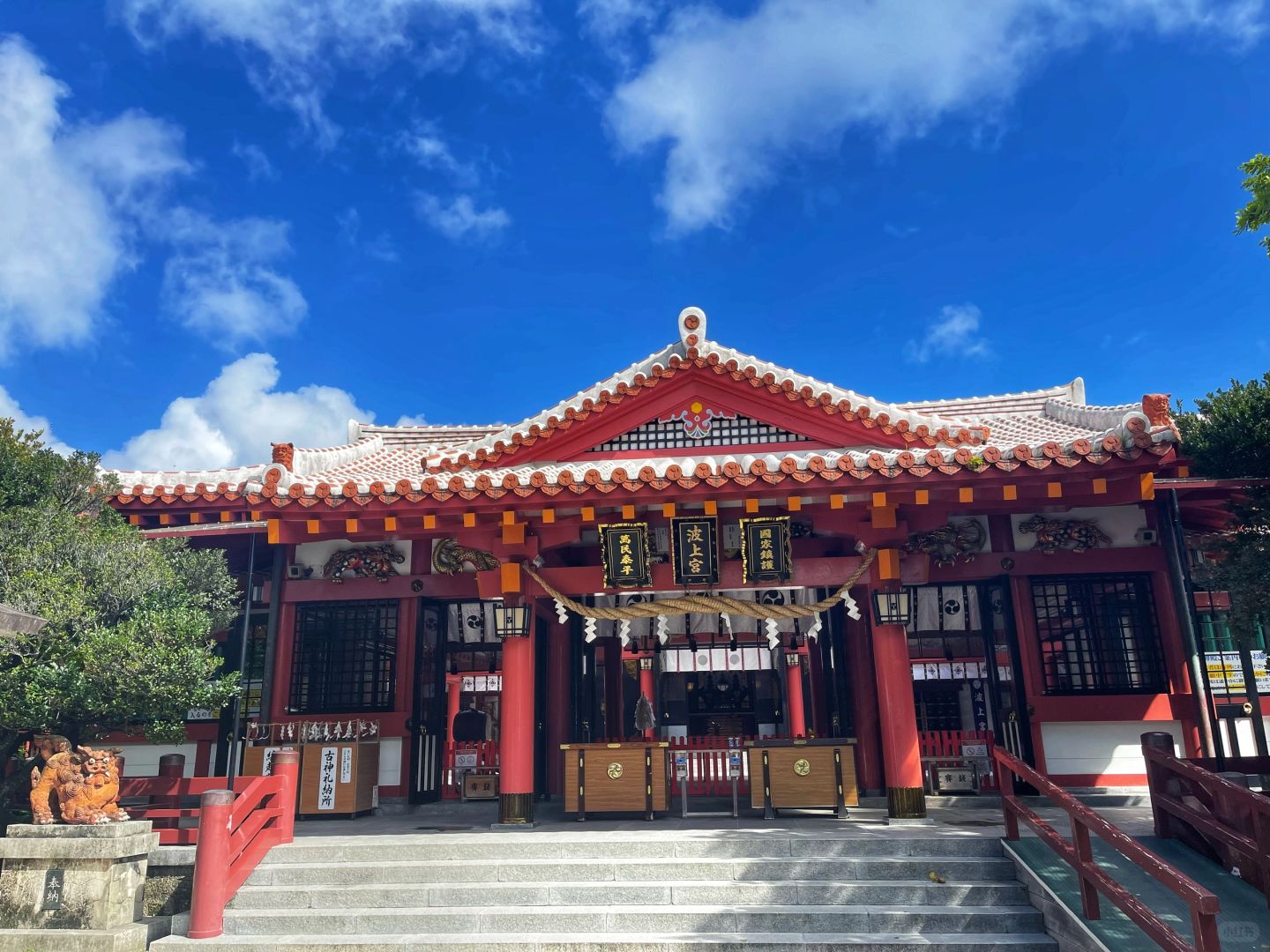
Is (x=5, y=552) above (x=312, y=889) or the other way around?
above

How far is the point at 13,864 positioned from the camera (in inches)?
304

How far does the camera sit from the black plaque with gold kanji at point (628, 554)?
32.4 feet

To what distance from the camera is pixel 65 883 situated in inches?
302

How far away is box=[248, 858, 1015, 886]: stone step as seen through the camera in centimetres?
768

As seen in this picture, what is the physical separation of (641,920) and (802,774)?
3.40m

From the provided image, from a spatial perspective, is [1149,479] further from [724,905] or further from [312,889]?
[312,889]

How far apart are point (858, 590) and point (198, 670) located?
8142 millimetres

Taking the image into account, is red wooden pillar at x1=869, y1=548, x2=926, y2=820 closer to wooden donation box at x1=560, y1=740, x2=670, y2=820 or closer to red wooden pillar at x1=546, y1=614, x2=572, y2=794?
wooden donation box at x1=560, y1=740, x2=670, y2=820

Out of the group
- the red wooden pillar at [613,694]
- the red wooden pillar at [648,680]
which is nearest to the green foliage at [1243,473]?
the red wooden pillar at [613,694]

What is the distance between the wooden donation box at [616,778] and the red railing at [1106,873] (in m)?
3.82

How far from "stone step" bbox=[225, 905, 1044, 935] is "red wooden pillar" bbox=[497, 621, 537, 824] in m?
2.15

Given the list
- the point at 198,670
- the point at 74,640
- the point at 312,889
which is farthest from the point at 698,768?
the point at 74,640

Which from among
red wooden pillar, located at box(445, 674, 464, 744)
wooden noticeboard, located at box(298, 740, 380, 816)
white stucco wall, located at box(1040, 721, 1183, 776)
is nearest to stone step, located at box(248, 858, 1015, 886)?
wooden noticeboard, located at box(298, 740, 380, 816)

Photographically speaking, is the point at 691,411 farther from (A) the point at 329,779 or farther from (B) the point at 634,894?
(A) the point at 329,779
